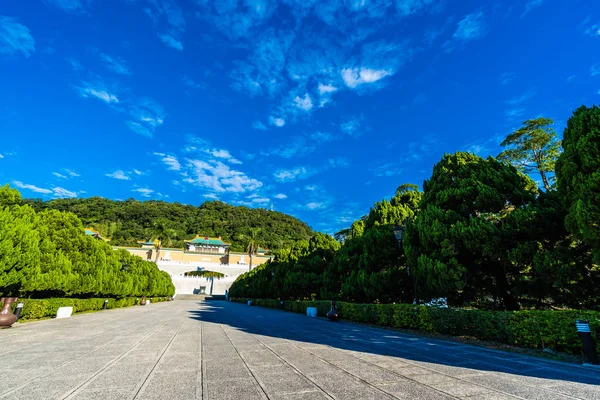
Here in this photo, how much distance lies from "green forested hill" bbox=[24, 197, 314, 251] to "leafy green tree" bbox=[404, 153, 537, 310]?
72.0m

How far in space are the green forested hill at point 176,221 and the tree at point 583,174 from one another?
76044 mm

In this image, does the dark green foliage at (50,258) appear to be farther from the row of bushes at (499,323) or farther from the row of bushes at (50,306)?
the row of bushes at (499,323)

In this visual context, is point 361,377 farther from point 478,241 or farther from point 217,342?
point 478,241

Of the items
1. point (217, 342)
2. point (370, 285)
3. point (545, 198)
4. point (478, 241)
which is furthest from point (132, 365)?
point (545, 198)

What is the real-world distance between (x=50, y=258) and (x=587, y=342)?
17.9m

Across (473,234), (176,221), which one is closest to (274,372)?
(473,234)

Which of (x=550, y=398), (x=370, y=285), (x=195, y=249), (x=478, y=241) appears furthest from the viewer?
(x=195, y=249)

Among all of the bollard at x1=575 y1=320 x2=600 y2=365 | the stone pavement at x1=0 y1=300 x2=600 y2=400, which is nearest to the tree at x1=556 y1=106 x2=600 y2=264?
the bollard at x1=575 y1=320 x2=600 y2=365

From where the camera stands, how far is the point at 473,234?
9234mm

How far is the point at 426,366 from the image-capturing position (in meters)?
5.07

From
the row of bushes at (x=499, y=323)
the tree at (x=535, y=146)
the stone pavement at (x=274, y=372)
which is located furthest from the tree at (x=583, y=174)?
the tree at (x=535, y=146)

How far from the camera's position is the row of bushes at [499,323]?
622cm

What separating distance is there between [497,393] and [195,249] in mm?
→ 76120

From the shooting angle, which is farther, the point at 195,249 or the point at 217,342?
the point at 195,249
